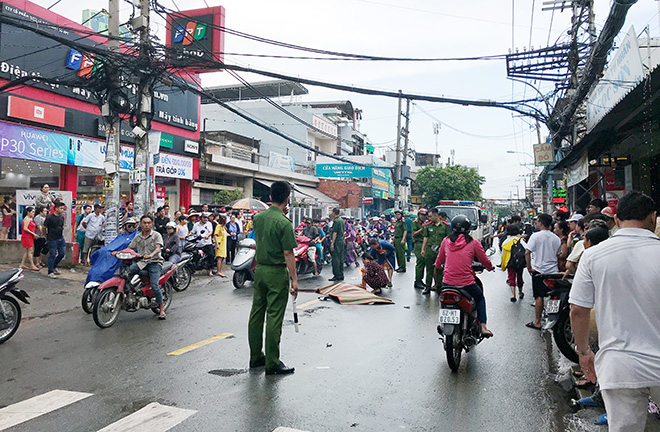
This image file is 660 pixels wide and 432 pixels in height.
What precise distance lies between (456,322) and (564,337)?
1.43 metres

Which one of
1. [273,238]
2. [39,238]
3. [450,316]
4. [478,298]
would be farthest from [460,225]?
[39,238]

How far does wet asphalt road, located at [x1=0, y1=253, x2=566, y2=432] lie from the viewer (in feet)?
13.3

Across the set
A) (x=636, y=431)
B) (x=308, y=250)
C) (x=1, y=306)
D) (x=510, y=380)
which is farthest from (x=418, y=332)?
(x=308, y=250)

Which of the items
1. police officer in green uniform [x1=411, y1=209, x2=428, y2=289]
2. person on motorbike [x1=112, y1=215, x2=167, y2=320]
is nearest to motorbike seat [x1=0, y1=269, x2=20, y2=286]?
person on motorbike [x1=112, y1=215, x2=167, y2=320]

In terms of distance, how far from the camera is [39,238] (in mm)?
12203

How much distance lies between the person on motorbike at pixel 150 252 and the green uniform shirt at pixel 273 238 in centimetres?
312

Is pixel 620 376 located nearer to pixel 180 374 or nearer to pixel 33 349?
pixel 180 374

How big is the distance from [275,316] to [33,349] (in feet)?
11.1

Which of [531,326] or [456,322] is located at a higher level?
[456,322]

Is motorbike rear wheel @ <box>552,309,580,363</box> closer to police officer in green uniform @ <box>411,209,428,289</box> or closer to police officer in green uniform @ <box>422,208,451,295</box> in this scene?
police officer in green uniform @ <box>422,208,451,295</box>

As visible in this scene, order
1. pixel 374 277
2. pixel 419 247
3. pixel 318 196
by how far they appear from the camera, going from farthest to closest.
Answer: pixel 318 196
pixel 419 247
pixel 374 277

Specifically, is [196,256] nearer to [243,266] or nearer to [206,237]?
[206,237]

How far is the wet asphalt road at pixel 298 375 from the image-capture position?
4043 millimetres

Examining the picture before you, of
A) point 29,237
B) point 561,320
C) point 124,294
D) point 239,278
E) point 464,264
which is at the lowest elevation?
point 239,278
